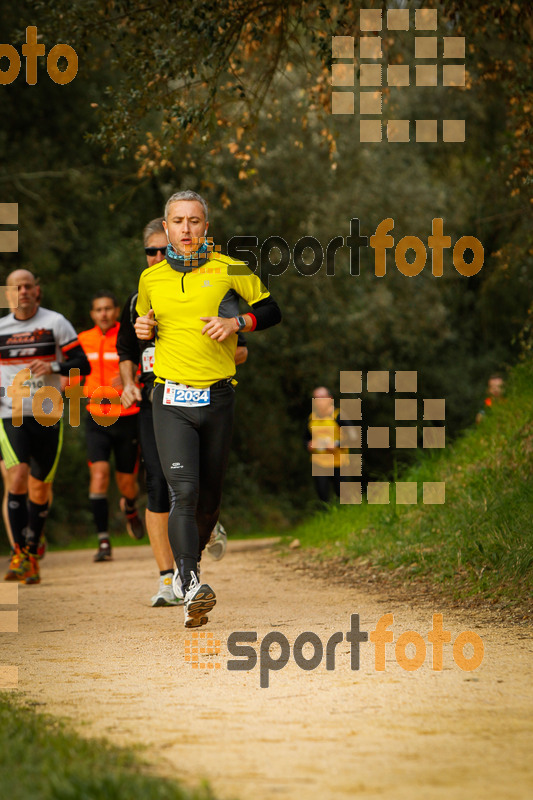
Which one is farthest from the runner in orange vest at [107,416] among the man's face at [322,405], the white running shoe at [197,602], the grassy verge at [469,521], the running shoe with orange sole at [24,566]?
the man's face at [322,405]

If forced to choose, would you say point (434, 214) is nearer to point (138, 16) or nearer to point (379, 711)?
point (138, 16)

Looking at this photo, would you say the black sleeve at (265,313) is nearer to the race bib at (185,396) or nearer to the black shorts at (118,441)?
the race bib at (185,396)

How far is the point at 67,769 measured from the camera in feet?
9.93

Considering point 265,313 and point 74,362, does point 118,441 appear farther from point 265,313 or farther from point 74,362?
point 265,313

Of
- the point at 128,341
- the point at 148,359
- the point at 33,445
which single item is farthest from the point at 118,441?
the point at 128,341

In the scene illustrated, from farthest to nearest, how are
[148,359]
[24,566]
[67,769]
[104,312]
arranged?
[104,312] → [24,566] → [148,359] → [67,769]

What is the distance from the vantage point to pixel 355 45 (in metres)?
9.40

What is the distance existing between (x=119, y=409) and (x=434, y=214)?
15.6m

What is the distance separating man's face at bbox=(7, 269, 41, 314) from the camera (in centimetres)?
905

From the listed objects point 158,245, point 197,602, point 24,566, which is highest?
point 158,245

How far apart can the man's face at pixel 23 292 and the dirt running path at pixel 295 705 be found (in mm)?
2966

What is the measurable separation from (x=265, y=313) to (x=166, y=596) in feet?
7.23

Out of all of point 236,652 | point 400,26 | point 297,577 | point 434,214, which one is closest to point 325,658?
point 236,652

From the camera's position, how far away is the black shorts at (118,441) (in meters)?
10.6
